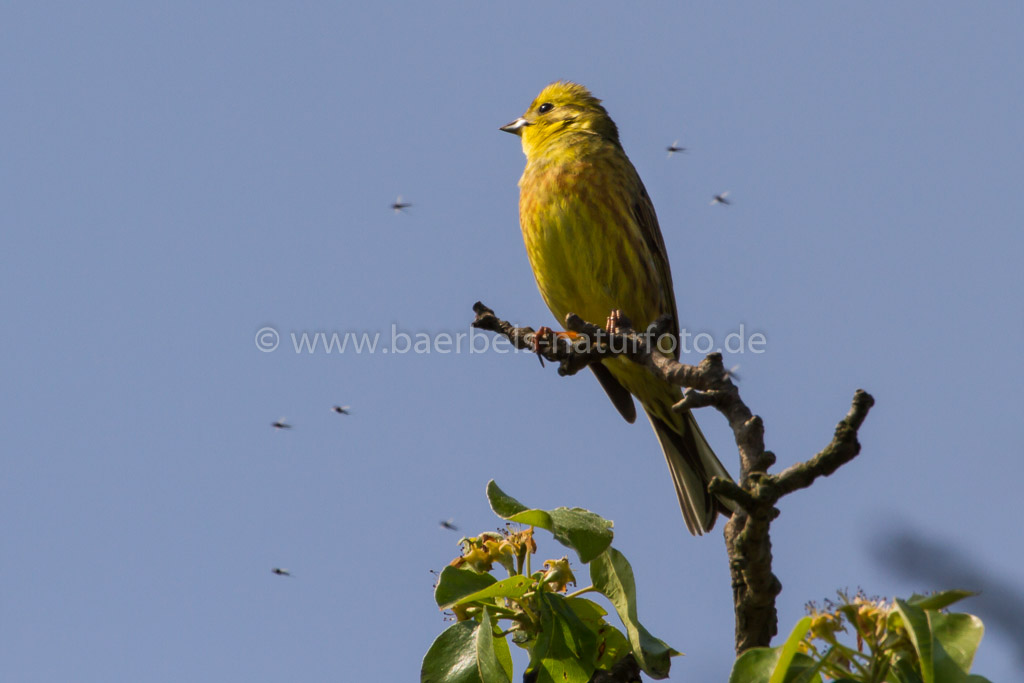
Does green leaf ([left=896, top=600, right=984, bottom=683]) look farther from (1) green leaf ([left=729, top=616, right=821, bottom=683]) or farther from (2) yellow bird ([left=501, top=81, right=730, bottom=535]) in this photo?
(2) yellow bird ([left=501, top=81, right=730, bottom=535])

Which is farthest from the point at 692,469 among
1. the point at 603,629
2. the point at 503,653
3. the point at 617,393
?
the point at 503,653

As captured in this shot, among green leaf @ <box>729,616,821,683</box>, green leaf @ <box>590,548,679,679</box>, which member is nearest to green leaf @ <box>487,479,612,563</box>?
green leaf @ <box>590,548,679,679</box>

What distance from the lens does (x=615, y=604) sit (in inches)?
98.7

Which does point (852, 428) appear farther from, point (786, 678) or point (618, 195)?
point (618, 195)

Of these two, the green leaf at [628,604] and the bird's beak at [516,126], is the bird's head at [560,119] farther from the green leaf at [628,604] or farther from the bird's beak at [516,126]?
the green leaf at [628,604]

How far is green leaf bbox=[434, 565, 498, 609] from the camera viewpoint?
241cm

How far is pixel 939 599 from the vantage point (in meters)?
1.87

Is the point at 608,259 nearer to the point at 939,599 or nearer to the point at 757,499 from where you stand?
the point at 757,499

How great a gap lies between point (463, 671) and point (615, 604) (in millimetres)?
394

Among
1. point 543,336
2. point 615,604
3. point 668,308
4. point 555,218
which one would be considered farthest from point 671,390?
point 615,604

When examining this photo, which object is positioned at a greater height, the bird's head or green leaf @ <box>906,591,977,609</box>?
the bird's head

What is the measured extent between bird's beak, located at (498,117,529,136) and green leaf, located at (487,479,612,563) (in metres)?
5.67

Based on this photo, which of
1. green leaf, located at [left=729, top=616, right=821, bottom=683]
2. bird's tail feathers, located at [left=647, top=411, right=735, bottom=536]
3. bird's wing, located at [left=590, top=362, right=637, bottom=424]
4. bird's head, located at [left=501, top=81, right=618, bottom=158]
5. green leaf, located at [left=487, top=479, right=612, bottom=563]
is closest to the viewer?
green leaf, located at [left=729, top=616, right=821, bottom=683]

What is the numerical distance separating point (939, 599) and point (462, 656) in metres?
1.06
